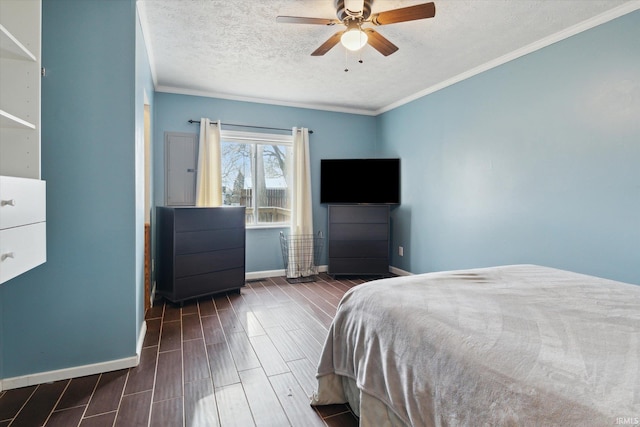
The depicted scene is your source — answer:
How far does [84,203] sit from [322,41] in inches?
85.5

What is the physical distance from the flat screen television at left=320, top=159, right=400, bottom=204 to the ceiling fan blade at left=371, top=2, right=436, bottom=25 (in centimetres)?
249

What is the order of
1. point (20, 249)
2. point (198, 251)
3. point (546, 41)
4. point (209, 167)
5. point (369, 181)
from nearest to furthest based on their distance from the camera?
point (20, 249), point (546, 41), point (198, 251), point (209, 167), point (369, 181)

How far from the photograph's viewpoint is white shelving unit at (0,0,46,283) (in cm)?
142

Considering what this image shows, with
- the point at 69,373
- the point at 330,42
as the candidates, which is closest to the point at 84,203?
the point at 69,373

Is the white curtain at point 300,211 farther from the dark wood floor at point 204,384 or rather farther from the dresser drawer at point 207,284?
the dark wood floor at point 204,384

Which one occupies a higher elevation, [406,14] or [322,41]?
[322,41]

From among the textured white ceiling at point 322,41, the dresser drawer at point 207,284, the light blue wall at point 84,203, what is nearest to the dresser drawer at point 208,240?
the dresser drawer at point 207,284

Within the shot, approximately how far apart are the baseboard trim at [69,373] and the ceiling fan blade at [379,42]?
2.71 meters

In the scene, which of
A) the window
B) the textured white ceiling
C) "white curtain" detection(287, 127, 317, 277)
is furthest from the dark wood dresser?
the textured white ceiling

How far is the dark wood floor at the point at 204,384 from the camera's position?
1620 millimetres

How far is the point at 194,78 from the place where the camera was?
3553mm

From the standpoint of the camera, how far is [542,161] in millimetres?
2729

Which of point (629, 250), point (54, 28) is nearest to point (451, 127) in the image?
point (629, 250)

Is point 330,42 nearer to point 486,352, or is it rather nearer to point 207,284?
point 486,352
